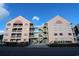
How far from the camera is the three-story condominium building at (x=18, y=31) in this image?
569cm

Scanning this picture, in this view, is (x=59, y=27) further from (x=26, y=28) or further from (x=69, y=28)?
(x=26, y=28)

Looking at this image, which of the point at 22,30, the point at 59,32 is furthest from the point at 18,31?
the point at 59,32

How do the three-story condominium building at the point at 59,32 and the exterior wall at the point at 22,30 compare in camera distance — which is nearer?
the exterior wall at the point at 22,30

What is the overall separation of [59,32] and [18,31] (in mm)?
1326

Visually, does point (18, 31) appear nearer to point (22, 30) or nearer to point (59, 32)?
point (22, 30)

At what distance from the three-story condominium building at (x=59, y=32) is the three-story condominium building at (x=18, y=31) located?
467 mm

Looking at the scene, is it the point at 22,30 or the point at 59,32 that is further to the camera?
the point at 59,32

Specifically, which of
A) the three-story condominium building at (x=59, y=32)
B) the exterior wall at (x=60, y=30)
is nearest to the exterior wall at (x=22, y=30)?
the three-story condominium building at (x=59, y=32)

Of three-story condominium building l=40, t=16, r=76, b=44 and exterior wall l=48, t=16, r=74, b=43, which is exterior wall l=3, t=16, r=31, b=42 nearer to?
three-story condominium building l=40, t=16, r=76, b=44

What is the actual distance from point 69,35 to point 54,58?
2.83 meters

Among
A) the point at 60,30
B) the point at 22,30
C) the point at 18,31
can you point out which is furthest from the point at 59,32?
the point at 18,31

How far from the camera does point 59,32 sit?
596 centimetres

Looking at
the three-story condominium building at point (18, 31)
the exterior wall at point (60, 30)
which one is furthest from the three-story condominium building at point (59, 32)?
the three-story condominium building at point (18, 31)

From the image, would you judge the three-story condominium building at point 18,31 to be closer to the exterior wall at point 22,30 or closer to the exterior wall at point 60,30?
the exterior wall at point 22,30
